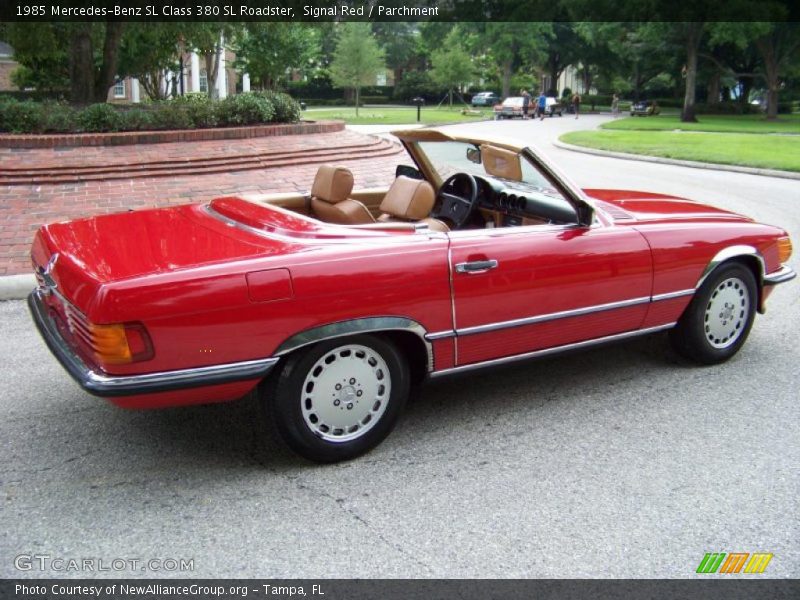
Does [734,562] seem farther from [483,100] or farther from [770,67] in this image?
[483,100]

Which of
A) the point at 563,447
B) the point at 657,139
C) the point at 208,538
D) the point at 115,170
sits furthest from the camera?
the point at 657,139

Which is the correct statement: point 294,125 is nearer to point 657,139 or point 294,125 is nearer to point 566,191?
point 566,191

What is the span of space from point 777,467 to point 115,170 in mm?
9270

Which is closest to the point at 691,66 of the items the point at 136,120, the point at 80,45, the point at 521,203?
the point at 80,45

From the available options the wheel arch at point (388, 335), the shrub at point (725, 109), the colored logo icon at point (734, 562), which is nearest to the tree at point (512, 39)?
the shrub at point (725, 109)

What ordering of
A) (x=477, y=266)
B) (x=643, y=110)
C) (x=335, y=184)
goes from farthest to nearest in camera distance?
(x=643, y=110) < (x=335, y=184) < (x=477, y=266)

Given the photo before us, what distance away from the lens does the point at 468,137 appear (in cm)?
445

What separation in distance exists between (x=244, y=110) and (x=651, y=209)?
33.4 feet

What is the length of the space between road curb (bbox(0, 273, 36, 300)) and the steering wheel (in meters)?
3.93

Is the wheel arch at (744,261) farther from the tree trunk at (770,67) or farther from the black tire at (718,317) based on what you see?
the tree trunk at (770,67)

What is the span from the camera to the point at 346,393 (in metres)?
3.54

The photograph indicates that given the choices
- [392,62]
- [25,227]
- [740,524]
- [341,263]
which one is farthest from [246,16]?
[392,62]

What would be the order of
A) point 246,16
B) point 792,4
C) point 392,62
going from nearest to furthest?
point 246,16 < point 792,4 < point 392,62

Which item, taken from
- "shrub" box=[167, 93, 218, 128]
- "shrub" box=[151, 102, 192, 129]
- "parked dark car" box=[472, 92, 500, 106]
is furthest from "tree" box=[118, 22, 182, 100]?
"parked dark car" box=[472, 92, 500, 106]
